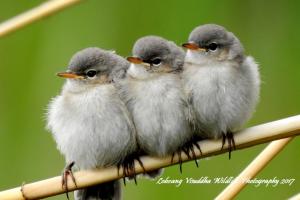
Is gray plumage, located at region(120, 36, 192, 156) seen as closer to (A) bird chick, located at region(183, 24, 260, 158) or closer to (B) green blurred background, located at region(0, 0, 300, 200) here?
(A) bird chick, located at region(183, 24, 260, 158)

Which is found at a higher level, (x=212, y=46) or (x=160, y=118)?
(x=212, y=46)

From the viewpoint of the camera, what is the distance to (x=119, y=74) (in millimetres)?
5363

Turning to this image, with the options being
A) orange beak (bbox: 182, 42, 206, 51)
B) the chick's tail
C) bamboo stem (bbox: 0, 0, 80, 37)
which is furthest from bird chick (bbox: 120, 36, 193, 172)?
bamboo stem (bbox: 0, 0, 80, 37)

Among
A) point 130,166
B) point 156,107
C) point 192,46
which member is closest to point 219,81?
point 192,46

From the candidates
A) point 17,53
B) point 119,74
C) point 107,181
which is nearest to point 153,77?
point 119,74

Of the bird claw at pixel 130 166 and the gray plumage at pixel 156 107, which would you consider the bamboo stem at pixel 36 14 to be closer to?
the gray plumage at pixel 156 107

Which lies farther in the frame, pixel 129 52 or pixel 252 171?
pixel 129 52

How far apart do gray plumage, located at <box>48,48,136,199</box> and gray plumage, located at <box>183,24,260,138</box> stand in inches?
12.8

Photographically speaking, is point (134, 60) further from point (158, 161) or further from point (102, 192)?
point (102, 192)

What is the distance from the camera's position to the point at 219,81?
527 cm

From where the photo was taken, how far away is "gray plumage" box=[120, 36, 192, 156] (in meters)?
5.18

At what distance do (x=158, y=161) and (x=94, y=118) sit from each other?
0.35 meters

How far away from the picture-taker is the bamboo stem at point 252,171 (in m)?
4.96

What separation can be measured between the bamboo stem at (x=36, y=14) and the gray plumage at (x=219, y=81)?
660 mm
